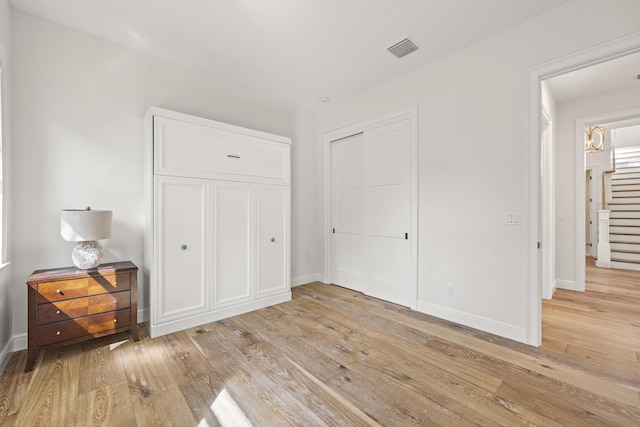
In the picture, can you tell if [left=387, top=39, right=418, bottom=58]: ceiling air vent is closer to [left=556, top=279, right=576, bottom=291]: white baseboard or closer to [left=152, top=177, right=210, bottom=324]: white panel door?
[left=152, top=177, right=210, bottom=324]: white panel door

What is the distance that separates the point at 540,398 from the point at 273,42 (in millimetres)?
3505

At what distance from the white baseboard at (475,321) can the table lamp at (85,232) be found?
319 centimetres

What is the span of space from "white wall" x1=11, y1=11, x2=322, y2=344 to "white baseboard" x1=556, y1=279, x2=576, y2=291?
18.1ft

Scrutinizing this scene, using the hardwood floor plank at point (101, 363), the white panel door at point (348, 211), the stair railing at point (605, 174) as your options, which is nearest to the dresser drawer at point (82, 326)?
the hardwood floor plank at point (101, 363)

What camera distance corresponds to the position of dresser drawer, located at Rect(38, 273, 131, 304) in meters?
1.97

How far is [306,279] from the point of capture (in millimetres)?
4262

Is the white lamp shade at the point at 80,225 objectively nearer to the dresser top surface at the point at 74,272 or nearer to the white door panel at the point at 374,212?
the dresser top surface at the point at 74,272

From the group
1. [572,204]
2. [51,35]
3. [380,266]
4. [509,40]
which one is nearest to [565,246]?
[572,204]

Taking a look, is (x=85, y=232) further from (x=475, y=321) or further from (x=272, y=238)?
(x=475, y=321)

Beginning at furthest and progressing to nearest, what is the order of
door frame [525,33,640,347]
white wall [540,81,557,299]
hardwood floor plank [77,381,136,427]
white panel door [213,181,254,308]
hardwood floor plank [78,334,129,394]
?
white wall [540,81,557,299]
white panel door [213,181,254,308]
door frame [525,33,640,347]
hardwood floor plank [78,334,129,394]
hardwood floor plank [77,381,136,427]

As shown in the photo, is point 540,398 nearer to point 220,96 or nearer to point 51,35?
point 220,96

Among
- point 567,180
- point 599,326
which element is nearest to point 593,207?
point 567,180

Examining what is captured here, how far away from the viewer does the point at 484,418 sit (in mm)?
1491

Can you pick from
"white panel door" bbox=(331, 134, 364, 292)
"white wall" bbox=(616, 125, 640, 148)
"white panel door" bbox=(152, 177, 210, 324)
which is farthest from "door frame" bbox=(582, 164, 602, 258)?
"white panel door" bbox=(152, 177, 210, 324)
